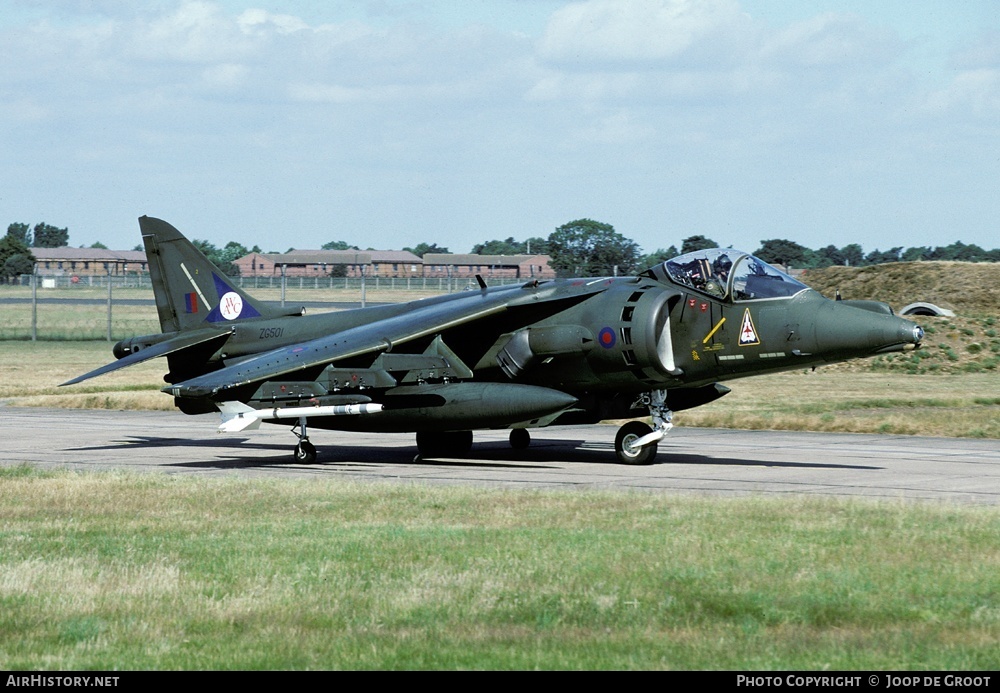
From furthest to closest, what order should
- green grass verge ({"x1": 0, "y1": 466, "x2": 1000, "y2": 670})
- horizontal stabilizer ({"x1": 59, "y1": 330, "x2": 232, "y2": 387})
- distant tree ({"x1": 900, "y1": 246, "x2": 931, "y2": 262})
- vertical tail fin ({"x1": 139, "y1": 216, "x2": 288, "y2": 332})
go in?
distant tree ({"x1": 900, "y1": 246, "x2": 931, "y2": 262}), vertical tail fin ({"x1": 139, "y1": 216, "x2": 288, "y2": 332}), horizontal stabilizer ({"x1": 59, "y1": 330, "x2": 232, "y2": 387}), green grass verge ({"x1": 0, "y1": 466, "x2": 1000, "y2": 670})

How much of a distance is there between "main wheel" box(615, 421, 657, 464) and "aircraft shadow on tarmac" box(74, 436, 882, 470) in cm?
41

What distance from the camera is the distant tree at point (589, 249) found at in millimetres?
53750

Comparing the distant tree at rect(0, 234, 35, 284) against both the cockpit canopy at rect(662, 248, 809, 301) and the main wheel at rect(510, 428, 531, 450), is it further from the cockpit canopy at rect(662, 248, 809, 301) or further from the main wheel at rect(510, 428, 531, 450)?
the cockpit canopy at rect(662, 248, 809, 301)

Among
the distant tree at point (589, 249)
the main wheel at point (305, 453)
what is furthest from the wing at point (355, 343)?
the distant tree at point (589, 249)

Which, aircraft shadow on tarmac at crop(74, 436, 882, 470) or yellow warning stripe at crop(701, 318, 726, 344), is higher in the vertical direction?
yellow warning stripe at crop(701, 318, 726, 344)

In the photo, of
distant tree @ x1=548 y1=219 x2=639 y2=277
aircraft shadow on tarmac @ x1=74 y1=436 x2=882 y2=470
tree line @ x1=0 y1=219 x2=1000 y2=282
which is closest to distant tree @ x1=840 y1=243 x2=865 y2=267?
tree line @ x1=0 y1=219 x2=1000 y2=282

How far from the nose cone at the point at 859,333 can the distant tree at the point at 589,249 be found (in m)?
29.6

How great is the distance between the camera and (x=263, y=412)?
62.3ft

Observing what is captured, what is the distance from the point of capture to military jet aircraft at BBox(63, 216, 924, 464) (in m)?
17.8

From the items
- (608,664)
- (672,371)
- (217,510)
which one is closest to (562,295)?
(672,371)

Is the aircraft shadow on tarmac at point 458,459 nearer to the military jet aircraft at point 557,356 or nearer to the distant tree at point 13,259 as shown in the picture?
the military jet aircraft at point 557,356

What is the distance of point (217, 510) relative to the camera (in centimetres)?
1391

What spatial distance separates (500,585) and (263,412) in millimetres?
10085
